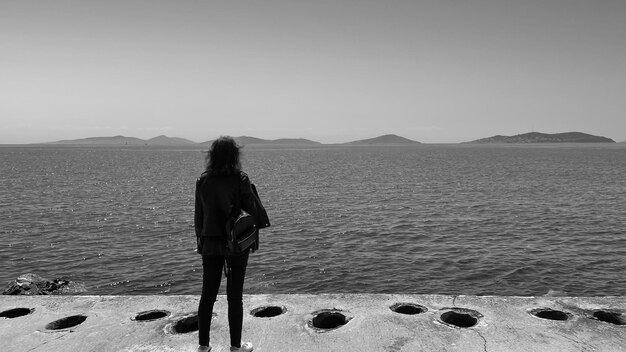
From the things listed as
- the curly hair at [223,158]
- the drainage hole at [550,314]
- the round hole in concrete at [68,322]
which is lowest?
the round hole in concrete at [68,322]

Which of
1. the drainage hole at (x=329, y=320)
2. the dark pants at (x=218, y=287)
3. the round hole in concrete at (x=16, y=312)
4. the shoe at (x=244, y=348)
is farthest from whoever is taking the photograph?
the round hole in concrete at (x=16, y=312)

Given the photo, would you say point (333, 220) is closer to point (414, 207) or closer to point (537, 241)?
point (414, 207)

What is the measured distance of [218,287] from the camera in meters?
4.84

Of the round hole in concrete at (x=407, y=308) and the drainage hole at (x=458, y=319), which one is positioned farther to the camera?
the round hole in concrete at (x=407, y=308)

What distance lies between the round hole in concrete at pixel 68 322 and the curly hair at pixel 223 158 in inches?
131

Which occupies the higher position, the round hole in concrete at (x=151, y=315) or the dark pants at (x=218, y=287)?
the dark pants at (x=218, y=287)

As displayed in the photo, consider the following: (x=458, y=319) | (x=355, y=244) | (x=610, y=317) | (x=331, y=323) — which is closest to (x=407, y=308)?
(x=458, y=319)

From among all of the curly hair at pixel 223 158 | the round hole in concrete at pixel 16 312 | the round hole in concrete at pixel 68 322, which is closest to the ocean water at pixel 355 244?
the round hole in concrete at pixel 16 312

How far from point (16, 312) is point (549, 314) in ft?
23.4

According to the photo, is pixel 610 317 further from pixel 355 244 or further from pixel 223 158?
pixel 355 244

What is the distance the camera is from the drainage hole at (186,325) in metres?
6.08

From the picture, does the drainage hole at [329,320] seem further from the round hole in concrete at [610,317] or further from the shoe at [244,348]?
the round hole in concrete at [610,317]

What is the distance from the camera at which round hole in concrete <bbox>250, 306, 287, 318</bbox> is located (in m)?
6.56

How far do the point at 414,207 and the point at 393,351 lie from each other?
22.8 meters
